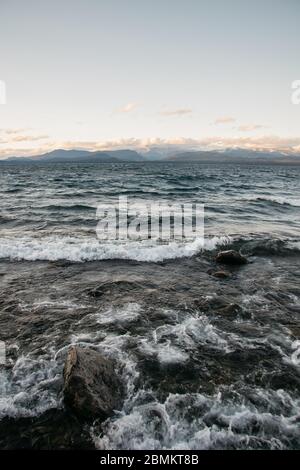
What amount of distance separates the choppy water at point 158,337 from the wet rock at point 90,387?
23 cm

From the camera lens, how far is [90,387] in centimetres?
630

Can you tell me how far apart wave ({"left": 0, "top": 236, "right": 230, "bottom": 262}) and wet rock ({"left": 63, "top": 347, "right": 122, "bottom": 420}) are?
901 centimetres

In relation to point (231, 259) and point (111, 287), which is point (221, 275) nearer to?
point (231, 259)

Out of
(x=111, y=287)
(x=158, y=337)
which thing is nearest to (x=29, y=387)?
(x=158, y=337)

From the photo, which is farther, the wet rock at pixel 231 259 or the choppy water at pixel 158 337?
the wet rock at pixel 231 259

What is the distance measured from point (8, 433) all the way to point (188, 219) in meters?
20.3

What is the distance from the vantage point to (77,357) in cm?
673

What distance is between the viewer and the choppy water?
234 inches

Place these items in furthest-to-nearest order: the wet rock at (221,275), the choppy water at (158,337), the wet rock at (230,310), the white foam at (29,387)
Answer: the wet rock at (221,275) < the wet rock at (230,310) < the white foam at (29,387) < the choppy water at (158,337)

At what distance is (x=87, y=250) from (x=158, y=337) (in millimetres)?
8367

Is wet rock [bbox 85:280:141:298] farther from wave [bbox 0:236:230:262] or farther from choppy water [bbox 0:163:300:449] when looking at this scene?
wave [bbox 0:236:230:262]

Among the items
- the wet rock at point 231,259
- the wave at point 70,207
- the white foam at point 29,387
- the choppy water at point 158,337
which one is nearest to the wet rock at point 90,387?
the choppy water at point 158,337

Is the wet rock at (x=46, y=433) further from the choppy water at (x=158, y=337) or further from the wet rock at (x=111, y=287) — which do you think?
the wet rock at (x=111, y=287)

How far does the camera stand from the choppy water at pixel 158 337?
5953 mm
